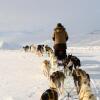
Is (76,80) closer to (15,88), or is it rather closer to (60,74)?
(60,74)

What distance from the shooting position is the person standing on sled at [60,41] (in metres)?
11.9

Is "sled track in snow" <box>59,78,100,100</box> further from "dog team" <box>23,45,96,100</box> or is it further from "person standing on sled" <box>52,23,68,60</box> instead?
"person standing on sled" <box>52,23,68,60</box>

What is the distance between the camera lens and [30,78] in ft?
38.0

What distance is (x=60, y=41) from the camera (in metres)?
12.0

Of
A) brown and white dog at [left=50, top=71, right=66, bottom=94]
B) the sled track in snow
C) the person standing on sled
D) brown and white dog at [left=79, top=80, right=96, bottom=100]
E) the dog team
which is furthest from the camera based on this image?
the person standing on sled

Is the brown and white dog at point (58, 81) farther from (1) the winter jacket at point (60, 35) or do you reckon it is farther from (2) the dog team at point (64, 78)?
(1) the winter jacket at point (60, 35)

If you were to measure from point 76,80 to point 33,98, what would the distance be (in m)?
1.10

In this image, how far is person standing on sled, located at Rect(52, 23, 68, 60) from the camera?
39.2 feet

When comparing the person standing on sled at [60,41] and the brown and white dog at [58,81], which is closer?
the brown and white dog at [58,81]

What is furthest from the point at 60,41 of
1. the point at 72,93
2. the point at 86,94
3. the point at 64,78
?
the point at 86,94

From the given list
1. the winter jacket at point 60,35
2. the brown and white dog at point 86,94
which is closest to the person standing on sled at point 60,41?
the winter jacket at point 60,35

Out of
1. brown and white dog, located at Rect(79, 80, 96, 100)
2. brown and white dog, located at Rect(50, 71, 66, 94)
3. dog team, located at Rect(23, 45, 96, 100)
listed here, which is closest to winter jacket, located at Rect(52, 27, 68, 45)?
dog team, located at Rect(23, 45, 96, 100)

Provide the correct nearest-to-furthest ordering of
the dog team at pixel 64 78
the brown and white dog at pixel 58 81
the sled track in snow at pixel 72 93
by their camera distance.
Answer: the dog team at pixel 64 78
the sled track in snow at pixel 72 93
the brown and white dog at pixel 58 81

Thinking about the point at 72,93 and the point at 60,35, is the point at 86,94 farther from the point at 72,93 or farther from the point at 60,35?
the point at 60,35
